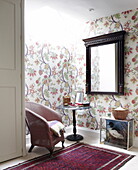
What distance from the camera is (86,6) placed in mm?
3260

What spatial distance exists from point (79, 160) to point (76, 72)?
6.93ft

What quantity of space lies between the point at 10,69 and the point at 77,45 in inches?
77.7

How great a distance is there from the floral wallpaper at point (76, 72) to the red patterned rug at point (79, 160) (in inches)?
33.0

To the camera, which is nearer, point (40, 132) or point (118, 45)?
point (40, 132)

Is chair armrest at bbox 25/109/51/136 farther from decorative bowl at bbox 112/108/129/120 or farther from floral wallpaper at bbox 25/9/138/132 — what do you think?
decorative bowl at bbox 112/108/129/120

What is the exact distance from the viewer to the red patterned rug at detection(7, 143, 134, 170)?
2.55m

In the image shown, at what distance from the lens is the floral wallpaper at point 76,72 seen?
11.3ft

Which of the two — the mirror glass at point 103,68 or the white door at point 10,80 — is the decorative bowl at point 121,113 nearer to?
the mirror glass at point 103,68

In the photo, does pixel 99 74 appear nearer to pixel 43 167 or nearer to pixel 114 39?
pixel 114 39

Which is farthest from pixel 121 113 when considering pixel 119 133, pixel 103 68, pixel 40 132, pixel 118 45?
pixel 40 132

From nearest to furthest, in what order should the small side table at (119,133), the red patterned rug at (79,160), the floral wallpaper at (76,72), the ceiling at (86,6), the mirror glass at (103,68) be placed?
the red patterned rug at (79,160)
the ceiling at (86,6)
the small side table at (119,133)
the floral wallpaper at (76,72)
the mirror glass at (103,68)

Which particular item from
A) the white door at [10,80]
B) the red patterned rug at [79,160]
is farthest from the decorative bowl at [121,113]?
the white door at [10,80]

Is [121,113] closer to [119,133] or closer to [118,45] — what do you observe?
[119,133]

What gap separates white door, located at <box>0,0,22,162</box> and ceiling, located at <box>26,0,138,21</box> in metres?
0.46
